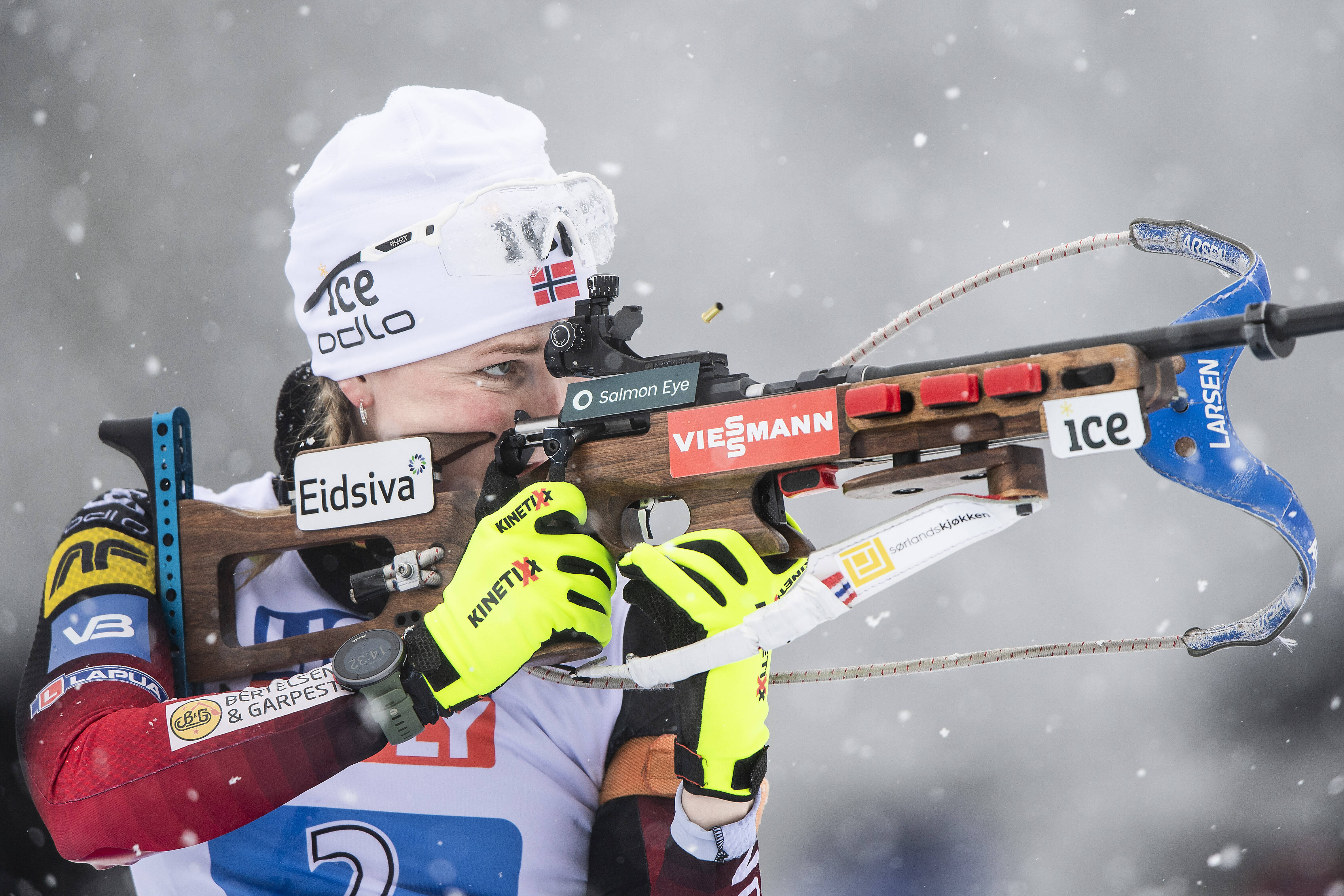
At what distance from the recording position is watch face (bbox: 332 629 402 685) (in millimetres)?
1617

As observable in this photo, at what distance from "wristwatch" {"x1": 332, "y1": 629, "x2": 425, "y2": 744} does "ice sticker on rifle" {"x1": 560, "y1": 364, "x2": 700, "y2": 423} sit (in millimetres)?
421

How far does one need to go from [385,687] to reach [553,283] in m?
0.73

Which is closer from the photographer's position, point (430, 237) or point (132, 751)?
point (132, 751)

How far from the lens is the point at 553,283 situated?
1.98 meters

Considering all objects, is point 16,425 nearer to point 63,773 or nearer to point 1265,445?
point 63,773

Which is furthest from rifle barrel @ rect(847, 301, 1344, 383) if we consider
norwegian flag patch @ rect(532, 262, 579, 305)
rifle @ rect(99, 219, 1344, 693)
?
norwegian flag patch @ rect(532, 262, 579, 305)

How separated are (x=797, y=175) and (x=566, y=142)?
591 mm

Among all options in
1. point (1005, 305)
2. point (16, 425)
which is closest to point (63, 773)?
point (16, 425)

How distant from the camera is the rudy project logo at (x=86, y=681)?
64.8 inches

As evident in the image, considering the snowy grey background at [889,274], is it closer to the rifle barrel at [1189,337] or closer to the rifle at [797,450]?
the rifle at [797,450]

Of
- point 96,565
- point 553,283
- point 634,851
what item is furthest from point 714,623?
point 96,565

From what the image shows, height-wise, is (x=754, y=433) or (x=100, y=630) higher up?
(x=754, y=433)

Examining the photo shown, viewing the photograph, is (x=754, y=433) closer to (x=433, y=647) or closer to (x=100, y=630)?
(x=433, y=647)

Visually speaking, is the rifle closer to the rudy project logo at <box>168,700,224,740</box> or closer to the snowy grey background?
the rudy project logo at <box>168,700,224,740</box>
